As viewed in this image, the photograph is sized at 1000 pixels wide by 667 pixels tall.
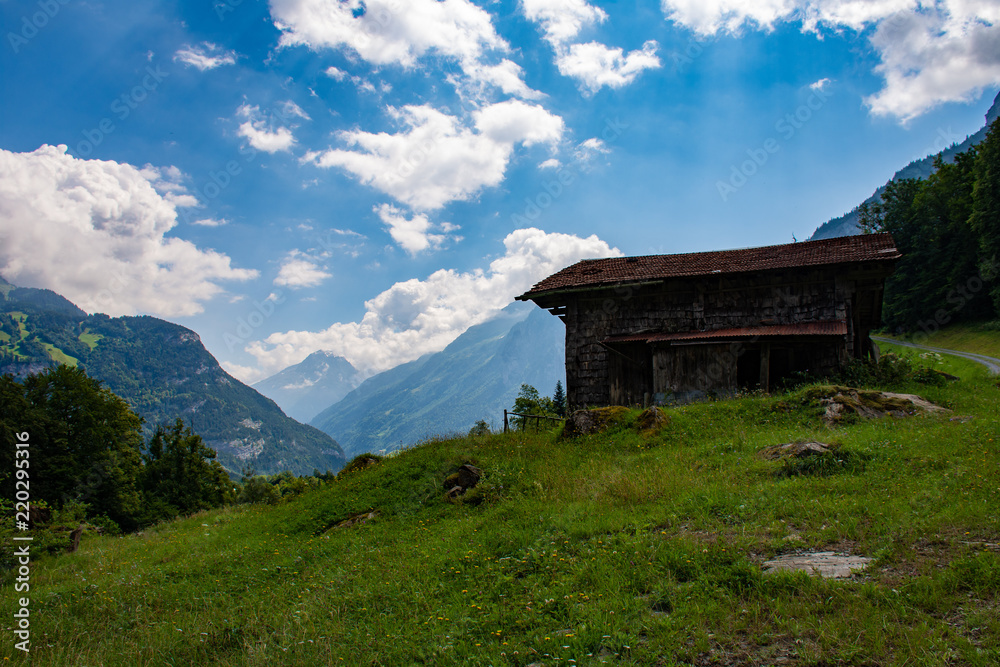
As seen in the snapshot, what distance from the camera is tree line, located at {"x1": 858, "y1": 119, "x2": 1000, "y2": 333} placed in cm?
3750

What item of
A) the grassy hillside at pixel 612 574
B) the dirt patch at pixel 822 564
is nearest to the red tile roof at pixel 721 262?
the grassy hillside at pixel 612 574

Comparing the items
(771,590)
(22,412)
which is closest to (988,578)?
(771,590)

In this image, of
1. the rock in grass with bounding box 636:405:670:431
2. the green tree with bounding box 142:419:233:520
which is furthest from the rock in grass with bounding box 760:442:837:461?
the green tree with bounding box 142:419:233:520

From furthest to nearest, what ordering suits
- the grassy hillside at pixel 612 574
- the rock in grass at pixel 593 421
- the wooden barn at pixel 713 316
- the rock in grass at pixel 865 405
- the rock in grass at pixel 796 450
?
the wooden barn at pixel 713 316, the rock in grass at pixel 593 421, the rock in grass at pixel 865 405, the rock in grass at pixel 796 450, the grassy hillside at pixel 612 574

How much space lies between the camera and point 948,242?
147 feet

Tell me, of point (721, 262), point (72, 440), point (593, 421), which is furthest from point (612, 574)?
point (72, 440)

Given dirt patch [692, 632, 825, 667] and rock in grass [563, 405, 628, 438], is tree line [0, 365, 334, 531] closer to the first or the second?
rock in grass [563, 405, 628, 438]

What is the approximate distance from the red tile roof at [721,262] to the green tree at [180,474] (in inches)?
1431

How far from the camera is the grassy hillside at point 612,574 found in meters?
4.04

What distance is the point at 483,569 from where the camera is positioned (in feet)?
20.2

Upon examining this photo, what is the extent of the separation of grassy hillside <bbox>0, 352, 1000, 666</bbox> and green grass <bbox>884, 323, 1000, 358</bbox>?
35.0 meters

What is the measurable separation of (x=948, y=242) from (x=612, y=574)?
188 ft

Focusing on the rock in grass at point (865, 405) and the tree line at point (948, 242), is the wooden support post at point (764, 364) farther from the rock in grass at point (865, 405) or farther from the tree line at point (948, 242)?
the tree line at point (948, 242)

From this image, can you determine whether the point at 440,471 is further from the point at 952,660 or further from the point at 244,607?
the point at 952,660
